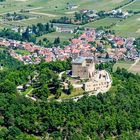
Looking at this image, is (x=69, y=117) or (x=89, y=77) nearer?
(x=69, y=117)

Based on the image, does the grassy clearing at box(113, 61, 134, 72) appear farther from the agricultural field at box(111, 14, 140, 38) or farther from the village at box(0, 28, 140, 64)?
the agricultural field at box(111, 14, 140, 38)

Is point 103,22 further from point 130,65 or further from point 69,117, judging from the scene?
point 69,117

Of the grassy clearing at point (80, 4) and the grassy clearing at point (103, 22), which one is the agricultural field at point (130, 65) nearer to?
the grassy clearing at point (103, 22)

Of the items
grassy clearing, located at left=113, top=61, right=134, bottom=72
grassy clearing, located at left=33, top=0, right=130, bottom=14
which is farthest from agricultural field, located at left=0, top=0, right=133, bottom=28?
grassy clearing, located at left=113, top=61, right=134, bottom=72

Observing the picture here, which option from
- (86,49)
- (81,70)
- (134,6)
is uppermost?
(81,70)

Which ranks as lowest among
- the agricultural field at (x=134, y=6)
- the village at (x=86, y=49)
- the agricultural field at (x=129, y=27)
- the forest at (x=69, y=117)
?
the agricultural field at (x=134, y=6)

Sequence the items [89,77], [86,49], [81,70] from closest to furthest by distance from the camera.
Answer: [81,70], [89,77], [86,49]

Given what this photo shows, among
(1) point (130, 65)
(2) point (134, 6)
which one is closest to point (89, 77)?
(1) point (130, 65)

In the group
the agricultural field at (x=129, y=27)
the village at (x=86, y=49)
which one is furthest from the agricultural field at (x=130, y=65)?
the agricultural field at (x=129, y=27)

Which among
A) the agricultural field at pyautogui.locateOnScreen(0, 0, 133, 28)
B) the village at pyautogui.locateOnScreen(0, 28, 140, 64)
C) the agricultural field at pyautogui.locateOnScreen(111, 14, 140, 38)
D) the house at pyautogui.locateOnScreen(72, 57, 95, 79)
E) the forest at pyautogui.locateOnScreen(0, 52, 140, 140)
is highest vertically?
the house at pyautogui.locateOnScreen(72, 57, 95, 79)
